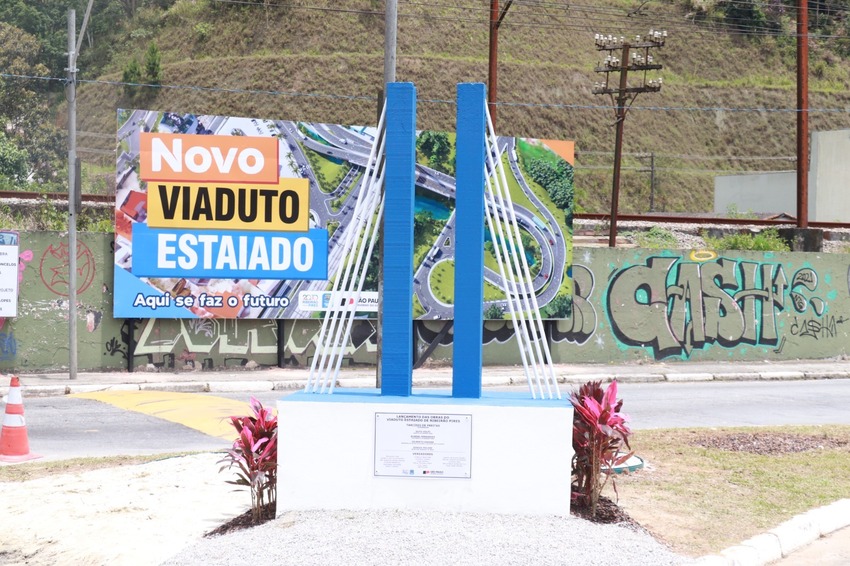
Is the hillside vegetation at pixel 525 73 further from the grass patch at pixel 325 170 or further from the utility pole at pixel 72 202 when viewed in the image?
the utility pole at pixel 72 202

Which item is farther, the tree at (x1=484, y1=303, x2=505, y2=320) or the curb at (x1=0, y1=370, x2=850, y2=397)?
the tree at (x1=484, y1=303, x2=505, y2=320)

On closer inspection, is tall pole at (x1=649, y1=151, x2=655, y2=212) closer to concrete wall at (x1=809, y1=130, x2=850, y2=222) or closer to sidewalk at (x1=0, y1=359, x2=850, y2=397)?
concrete wall at (x1=809, y1=130, x2=850, y2=222)

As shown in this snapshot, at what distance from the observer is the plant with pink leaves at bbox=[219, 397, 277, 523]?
7.29 metres

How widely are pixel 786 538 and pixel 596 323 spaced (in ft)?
46.1

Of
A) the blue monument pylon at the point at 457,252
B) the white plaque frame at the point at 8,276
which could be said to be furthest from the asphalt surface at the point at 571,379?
the blue monument pylon at the point at 457,252

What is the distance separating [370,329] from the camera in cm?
1989

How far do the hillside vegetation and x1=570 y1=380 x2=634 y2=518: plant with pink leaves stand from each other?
5343cm

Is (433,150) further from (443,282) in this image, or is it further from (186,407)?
(186,407)

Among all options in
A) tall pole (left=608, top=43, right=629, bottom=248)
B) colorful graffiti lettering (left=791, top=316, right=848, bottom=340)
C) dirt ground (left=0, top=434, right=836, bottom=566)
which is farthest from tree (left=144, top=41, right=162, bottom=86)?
dirt ground (left=0, top=434, right=836, bottom=566)

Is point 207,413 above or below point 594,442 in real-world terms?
A: below

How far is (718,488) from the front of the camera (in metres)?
8.79

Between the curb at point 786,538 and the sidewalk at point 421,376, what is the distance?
392 inches

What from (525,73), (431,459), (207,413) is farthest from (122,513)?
(525,73)

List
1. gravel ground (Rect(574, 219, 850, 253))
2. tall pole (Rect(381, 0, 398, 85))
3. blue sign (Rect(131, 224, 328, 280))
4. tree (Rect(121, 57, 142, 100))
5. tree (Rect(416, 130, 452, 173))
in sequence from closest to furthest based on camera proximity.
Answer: tall pole (Rect(381, 0, 398, 85)), blue sign (Rect(131, 224, 328, 280)), tree (Rect(416, 130, 452, 173)), gravel ground (Rect(574, 219, 850, 253)), tree (Rect(121, 57, 142, 100))
